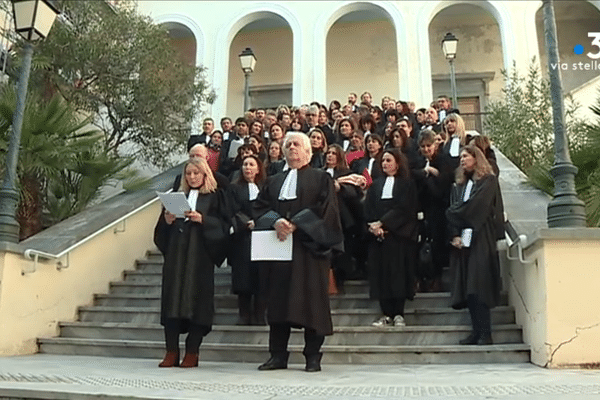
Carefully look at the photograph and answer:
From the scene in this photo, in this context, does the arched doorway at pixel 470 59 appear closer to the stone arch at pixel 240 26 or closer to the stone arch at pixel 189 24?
the stone arch at pixel 240 26

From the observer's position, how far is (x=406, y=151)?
25.6 feet

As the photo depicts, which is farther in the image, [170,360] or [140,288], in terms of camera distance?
[140,288]

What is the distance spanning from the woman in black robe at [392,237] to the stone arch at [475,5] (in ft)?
35.9

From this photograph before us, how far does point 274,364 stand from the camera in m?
4.98

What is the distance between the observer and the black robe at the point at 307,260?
4.82m

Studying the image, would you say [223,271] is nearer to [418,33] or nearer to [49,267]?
[49,267]

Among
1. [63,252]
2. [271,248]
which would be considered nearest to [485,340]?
[271,248]

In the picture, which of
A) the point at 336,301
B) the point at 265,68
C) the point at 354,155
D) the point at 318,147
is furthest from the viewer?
the point at 265,68

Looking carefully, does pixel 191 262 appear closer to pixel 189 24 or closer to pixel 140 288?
pixel 140 288

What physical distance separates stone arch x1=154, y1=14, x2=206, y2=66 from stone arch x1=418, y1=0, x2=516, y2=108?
6.48 m

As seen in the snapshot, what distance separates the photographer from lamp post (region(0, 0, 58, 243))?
21.2 ft

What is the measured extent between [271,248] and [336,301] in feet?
6.87

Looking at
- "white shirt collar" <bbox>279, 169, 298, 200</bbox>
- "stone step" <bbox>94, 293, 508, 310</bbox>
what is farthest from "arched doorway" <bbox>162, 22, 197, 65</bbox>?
"white shirt collar" <bbox>279, 169, 298, 200</bbox>

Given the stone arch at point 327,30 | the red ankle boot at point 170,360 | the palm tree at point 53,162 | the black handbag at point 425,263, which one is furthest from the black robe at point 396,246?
the stone arch at point 327,30
